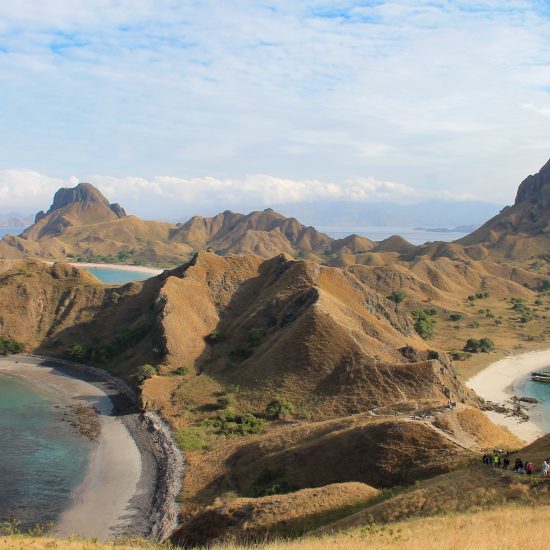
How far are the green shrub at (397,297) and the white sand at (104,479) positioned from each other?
76873 millimetres

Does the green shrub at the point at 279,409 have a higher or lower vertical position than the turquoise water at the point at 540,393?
higher

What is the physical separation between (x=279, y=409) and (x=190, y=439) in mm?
9523

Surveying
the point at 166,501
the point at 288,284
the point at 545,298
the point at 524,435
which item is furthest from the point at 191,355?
the point at 545,298

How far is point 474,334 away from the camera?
337 ft

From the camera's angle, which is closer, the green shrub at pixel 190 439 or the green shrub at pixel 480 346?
the green shrub at pixel 190 439

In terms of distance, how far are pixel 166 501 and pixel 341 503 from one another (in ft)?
53.8

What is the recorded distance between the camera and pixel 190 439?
49000mm

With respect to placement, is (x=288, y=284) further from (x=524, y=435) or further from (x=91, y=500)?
(x=91, y=500)

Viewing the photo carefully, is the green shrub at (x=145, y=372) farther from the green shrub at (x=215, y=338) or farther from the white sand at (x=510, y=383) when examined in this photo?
the white sand at (x=510, y=383)

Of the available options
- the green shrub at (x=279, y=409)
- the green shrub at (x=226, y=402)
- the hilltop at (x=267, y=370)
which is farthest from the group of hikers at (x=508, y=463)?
the green shrub at (x=226, y=402)

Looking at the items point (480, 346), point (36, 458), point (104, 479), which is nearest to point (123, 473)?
point (104, 479)

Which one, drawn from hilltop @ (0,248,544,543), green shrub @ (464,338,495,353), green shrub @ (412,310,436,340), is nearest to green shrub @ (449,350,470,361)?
green shrub @ (464,338,495,353)

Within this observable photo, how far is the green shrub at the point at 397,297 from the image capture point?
4815 inches

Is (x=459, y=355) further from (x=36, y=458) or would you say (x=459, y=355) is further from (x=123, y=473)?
(x=36, y=458)
